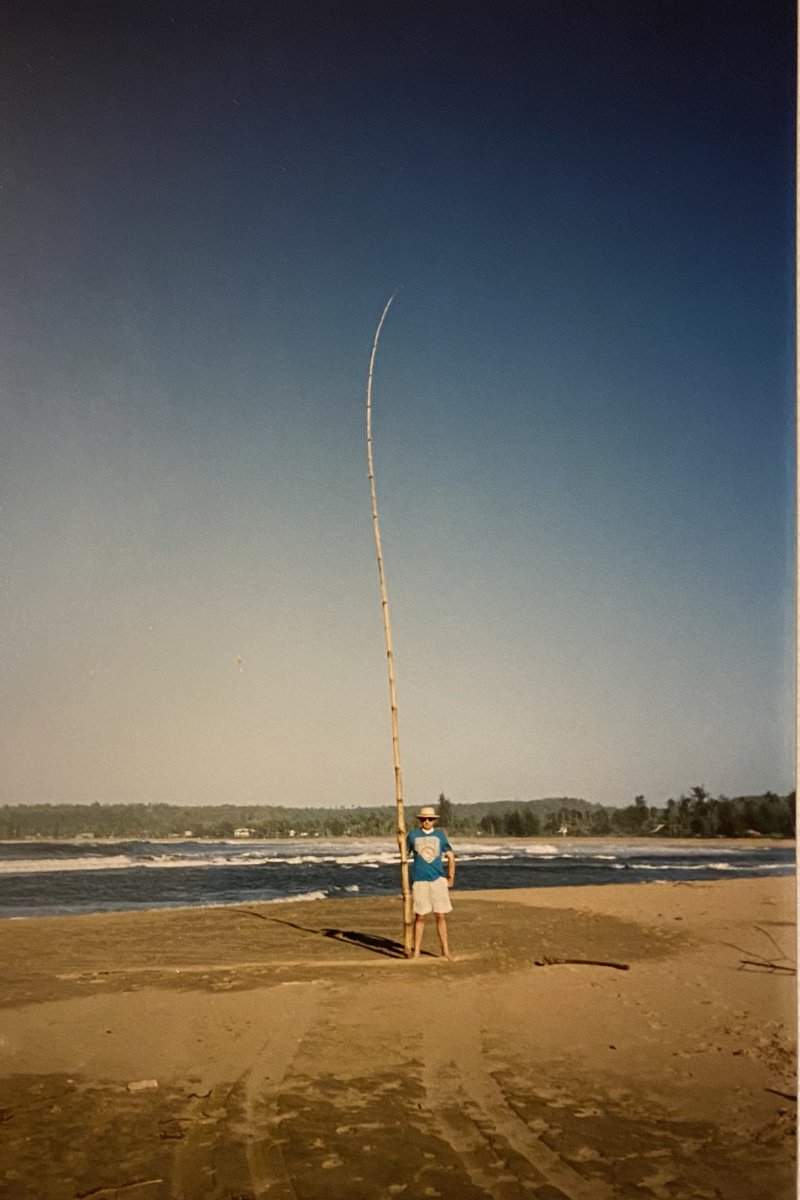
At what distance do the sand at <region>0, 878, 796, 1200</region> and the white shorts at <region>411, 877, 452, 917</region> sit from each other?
1.44 feet

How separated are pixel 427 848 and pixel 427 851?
23 millimetres

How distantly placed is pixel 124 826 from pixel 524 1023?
43.1 metres

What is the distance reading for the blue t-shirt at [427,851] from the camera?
251 inches

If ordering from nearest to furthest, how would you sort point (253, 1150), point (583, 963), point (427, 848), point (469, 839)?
point (253, 1150) → point (427, 848) → point (583, 963) → point (469, 839)

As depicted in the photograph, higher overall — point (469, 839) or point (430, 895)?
point (430, 895)

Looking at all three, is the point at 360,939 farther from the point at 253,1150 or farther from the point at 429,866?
Result: the point at 253,1150

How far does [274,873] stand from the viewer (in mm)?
21422

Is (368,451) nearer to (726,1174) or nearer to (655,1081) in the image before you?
A: (655,1081)

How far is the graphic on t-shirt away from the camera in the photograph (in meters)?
6.38

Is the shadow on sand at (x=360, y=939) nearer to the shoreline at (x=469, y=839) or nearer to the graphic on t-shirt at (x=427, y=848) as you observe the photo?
the graphic on t-shirt at (x=427, y=848)

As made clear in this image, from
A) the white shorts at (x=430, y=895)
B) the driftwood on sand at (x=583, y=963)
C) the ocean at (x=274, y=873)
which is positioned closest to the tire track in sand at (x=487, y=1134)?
the white shorts at (x=430, y=895)

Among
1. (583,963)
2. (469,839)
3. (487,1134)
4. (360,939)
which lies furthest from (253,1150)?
(469,839)

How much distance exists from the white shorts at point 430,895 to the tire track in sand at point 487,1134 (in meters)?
1.81

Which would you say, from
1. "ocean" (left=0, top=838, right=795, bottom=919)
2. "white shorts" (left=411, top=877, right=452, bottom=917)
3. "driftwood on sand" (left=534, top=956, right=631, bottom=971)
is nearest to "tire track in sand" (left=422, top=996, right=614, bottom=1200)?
"white shorts" (left=411, top=877, right=452, bottom=917)
